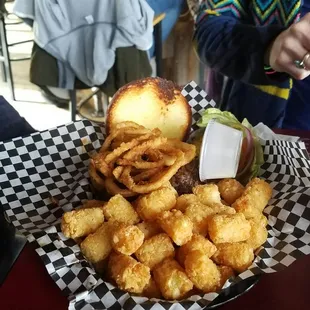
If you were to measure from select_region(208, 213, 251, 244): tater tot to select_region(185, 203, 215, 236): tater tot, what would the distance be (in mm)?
20

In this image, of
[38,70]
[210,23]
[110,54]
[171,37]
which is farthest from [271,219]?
[171,37]

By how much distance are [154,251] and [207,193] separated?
0.17 meters

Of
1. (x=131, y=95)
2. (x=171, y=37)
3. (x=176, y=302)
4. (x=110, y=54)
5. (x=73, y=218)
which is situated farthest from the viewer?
(x=171, y=37)

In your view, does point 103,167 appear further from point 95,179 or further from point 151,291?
point 151,291

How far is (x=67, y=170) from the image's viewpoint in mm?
1094

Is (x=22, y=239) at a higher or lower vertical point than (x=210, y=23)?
lower

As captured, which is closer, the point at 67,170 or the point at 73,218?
the point at 73,218

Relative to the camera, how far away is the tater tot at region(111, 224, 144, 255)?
2.56ft

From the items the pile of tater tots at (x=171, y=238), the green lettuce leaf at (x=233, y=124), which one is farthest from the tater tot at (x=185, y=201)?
the green lettuce leaf at (x=233, y=124)

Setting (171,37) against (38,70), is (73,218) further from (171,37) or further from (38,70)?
(171,37)

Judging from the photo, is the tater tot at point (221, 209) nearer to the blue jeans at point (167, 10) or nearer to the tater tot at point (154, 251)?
the tater tot at point (154, 251)

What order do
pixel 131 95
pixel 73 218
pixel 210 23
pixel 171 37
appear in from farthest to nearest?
pixel 171 37
pixel 210 23
pixel 131 95
pixel 73 218

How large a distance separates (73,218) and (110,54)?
5.66ft

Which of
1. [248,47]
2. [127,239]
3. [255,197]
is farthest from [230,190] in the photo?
[248,47]
